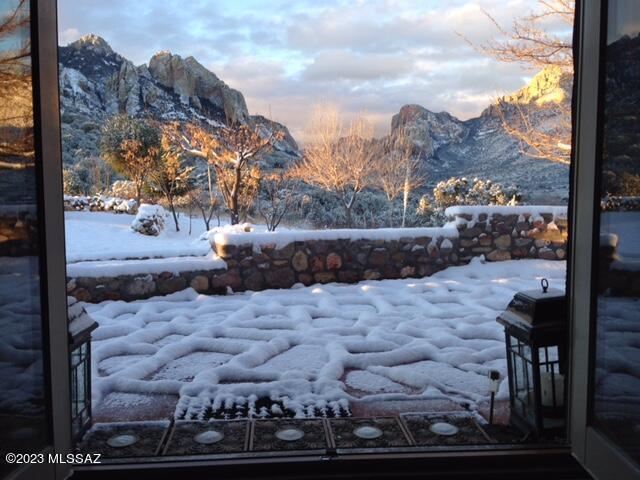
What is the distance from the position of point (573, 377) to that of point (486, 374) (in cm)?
123

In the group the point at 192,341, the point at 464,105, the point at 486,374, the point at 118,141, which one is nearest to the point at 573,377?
the point at 486,374

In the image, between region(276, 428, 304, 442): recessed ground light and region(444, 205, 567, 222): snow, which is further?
region(444, 205, 567, 222): snow

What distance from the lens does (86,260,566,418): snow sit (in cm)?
271

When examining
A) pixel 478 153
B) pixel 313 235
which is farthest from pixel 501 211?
pixel 478 153

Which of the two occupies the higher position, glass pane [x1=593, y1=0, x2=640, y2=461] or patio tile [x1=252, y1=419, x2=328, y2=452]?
glass pane [x1=593, y1=0, x2=640, y2=461]

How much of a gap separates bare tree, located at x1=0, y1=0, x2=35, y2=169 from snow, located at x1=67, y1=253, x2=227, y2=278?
3573 mm

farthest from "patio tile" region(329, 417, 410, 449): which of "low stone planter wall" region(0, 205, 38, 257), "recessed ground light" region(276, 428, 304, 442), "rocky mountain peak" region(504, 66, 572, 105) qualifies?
"rocky mountain peak" region(504, 66, 572, 105)

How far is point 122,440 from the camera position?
2.11 meters

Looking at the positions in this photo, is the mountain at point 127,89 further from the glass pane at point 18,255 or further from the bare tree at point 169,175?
the glass pane at point 18,255

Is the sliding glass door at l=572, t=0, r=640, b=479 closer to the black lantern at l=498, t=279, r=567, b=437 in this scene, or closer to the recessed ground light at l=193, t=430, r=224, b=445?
the black lantern at l=498, t=279, r=567, b=437

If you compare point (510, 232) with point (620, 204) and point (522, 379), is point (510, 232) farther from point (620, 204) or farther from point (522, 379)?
point (620, 204)

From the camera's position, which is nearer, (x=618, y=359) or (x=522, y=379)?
(x=618, y=359)

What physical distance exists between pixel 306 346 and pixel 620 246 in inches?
91.4

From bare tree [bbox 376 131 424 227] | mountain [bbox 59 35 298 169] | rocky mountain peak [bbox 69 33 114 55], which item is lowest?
bare tree [bbox 376 131 424 227]
